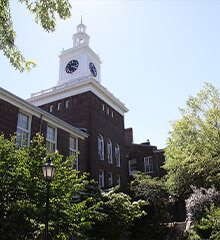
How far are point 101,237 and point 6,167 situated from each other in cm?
954

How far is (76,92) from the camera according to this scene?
95.6 ft

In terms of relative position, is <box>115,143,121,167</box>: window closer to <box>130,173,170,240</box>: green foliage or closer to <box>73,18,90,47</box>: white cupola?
<box>130,173,170,240</box>: green foliage

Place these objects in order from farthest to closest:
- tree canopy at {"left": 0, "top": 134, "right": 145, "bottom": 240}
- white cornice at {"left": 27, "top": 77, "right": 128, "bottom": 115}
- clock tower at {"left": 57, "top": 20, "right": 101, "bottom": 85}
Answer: clock tower at {"left": 57, "top": 20, "right": 101, "bottom": 85} → white cornice at {"left": 27, "top": 77, "right": 128, "bottom": 115} → tree canopy at {"left": 0, "top": 134, "right": 145, "bottom": 240}

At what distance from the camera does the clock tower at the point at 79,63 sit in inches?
1294

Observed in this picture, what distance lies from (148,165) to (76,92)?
52.2 feet

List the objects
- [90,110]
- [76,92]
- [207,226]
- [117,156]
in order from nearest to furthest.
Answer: [207,226], [90,110], [76,92], [117,156]

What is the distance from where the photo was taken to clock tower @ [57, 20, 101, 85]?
108ft

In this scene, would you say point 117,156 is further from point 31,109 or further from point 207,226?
point 207,226

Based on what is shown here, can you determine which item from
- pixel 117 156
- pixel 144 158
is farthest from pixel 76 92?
pixel 144 158

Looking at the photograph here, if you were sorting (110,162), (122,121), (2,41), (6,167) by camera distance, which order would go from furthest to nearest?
(122,121) < (110,162) < (6,167) < (2,41)

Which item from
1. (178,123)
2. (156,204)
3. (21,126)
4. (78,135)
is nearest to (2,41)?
(21,126)

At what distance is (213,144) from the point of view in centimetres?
1933

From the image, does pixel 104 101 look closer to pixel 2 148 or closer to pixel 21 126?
pixel 21 126

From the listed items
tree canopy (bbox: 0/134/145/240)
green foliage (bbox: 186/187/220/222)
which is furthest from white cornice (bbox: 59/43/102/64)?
tree canopy (bbox: 0/134/145/240)
